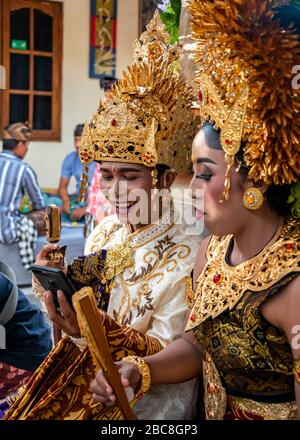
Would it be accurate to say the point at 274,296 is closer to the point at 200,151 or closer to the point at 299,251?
the point at 299,251

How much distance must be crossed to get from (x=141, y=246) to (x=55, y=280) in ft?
1.31

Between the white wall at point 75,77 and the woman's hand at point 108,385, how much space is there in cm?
629

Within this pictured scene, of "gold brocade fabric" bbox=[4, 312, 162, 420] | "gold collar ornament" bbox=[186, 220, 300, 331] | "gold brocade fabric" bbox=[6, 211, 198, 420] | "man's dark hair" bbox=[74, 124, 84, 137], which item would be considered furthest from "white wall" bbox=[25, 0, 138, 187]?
"gold collar ornament" bbox=[186, 220, 300, 331]

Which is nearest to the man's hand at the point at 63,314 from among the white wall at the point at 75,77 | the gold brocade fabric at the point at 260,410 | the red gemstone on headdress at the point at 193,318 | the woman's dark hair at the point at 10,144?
the red gemstone on headdress at the point at 193,318

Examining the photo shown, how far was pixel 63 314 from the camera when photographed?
1.76m

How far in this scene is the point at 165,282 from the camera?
6.39 ft

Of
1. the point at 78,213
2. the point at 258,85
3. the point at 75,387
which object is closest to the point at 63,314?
the point at 75,387

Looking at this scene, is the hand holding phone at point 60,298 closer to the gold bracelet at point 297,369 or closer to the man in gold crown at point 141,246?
the man in gold crown at point 141,246

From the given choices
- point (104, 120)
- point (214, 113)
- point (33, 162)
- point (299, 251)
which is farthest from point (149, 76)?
point (33, 162)

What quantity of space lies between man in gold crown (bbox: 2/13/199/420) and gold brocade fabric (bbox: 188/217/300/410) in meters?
0.22

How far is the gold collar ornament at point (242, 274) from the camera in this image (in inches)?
58.3

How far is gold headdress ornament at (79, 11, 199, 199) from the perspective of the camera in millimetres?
1984

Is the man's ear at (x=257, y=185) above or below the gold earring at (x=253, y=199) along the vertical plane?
above

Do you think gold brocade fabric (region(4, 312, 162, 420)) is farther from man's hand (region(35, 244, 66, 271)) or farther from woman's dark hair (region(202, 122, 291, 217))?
woman's dark hair (region(202, 122, 291, 217))
